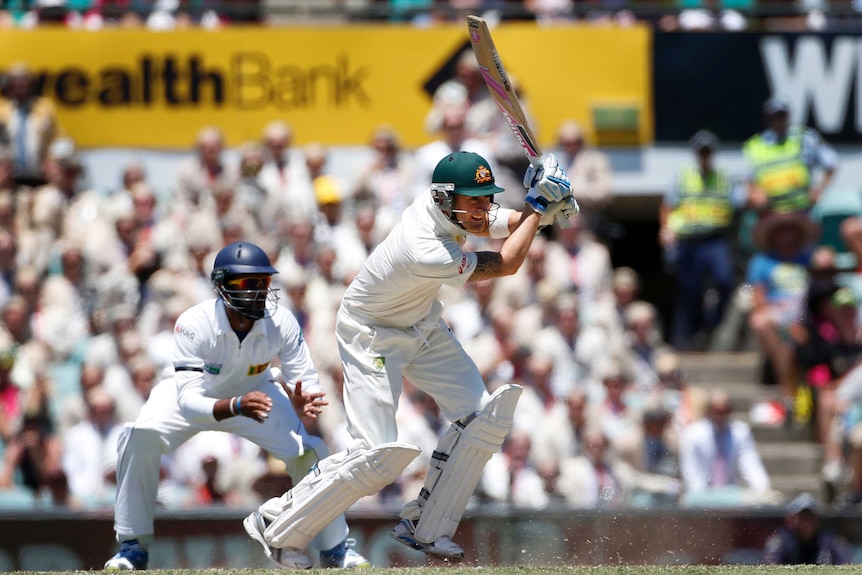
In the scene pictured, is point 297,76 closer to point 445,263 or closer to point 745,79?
point 745,79

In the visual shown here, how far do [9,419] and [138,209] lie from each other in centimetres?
206

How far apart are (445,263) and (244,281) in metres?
1.15

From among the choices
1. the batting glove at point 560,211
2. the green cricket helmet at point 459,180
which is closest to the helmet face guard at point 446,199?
the green cricket helmet at point 459,180

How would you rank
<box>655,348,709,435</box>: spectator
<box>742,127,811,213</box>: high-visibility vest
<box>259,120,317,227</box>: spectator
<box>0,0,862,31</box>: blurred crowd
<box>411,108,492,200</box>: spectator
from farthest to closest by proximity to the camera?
<box>0,0,862,31</box>: blurred crowd → <box>742,127,811,213</box>: high-visibility vest → <box>259,120,317,227</box>: spectator → <box>411,108,492,200</box>: spectator → <box>655,348,709,435</box>: spectator

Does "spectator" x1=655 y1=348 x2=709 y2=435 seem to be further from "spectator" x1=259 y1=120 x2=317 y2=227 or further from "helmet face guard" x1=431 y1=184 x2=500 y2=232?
"helmet face guard" x1=431 y1=184 x2=500 y2=232

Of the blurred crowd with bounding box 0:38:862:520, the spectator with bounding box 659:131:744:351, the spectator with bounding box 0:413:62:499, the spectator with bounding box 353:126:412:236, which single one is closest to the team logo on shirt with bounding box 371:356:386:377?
the blurred crowd with bounding box 0:38:862:520

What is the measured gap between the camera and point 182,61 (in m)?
12.7

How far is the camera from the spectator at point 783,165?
12.0 metres

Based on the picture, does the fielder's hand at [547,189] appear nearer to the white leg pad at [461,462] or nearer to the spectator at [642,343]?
the white leg pad at [461,462]

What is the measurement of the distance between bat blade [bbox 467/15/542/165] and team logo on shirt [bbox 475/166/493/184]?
0.39 metres

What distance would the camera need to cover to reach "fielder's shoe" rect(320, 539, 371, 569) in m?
7.52

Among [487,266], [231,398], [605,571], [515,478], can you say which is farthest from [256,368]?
[515,478]

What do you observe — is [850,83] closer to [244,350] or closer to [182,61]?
[182,61]

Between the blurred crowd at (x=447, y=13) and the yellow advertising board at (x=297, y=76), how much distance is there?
8.1 inches
